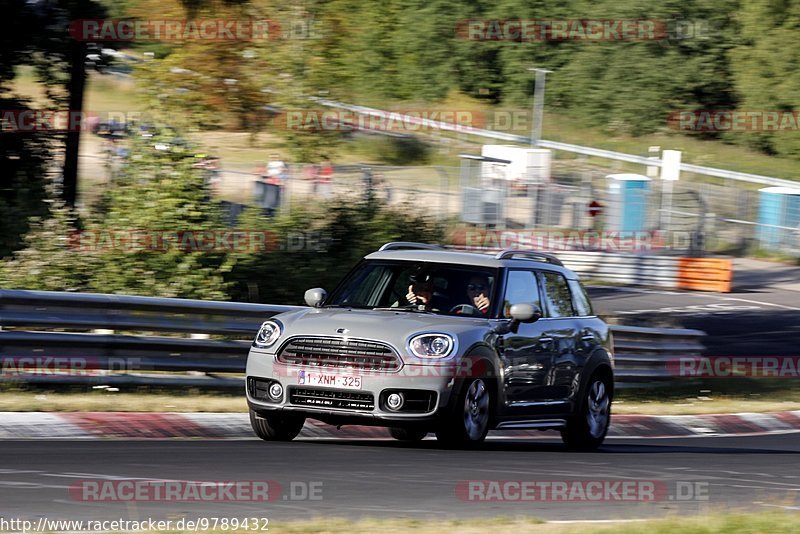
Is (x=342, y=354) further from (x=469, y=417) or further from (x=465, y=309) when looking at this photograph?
(x=465, y=309)

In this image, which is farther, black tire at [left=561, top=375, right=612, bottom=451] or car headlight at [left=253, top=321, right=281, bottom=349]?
black tire at [left=561, top=375, right=612, bottom=451]

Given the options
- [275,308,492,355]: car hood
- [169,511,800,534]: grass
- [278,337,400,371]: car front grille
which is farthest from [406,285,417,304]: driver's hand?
[169,511,800,534]: grass

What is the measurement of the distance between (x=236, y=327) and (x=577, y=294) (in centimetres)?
367

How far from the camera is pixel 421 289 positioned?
10672 mm

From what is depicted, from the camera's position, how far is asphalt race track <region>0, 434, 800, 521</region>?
23.1ft

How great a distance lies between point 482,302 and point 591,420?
190 cm

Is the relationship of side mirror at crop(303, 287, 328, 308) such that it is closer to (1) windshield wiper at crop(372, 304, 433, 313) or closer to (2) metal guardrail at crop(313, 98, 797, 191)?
(1) windshield wiper at crop(372, 304, 433, 313)

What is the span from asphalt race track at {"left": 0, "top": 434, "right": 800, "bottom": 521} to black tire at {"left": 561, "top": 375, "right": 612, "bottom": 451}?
229mm

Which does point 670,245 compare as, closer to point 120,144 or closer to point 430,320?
point 120,144

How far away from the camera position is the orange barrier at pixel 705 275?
1347 inches

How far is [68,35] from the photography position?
20688 mm

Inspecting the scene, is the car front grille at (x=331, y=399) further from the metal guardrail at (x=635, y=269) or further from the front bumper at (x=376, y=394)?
the metal guardrail at (x=635, y=269)

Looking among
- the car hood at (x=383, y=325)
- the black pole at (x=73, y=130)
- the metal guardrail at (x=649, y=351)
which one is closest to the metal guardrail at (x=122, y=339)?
the car hood at (x=383, y=325)

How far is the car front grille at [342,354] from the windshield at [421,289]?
0.94 metres
